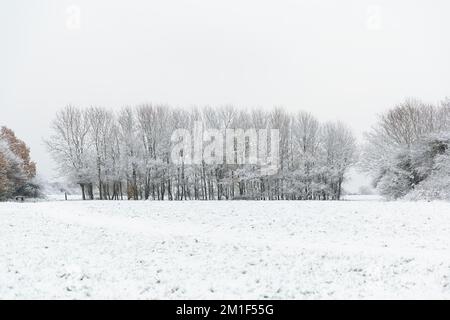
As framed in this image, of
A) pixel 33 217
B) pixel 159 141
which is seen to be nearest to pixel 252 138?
pixel 159 141

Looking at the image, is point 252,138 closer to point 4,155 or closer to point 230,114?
point 230,114

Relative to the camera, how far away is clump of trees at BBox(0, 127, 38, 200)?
55956 mm

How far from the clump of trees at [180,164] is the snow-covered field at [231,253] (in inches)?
1338

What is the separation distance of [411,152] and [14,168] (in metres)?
53.1

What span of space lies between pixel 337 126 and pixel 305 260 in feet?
186

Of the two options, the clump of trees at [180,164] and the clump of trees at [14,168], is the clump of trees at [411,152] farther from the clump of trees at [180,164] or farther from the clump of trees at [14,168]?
the clump of trees at [14,168]

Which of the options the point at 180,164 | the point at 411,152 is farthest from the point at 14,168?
the point at 411,152

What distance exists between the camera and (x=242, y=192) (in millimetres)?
63281

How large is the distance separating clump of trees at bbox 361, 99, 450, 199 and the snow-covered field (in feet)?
49.2

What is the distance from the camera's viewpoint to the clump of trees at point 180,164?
202 ft

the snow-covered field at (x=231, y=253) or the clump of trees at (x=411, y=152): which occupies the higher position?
the clump of trees at (x=411, y=152)

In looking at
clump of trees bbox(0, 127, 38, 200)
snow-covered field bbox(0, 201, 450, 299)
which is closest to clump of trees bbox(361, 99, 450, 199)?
snow-covered field bbox(0, 201, 450, 299)

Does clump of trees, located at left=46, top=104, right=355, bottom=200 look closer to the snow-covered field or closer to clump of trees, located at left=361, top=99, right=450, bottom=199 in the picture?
clump of trees, located at left=361, top=99, right=450, bottom=199

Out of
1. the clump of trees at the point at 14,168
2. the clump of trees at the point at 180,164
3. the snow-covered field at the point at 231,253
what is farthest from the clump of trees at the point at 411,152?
the clump of trees at the point at 14,168
